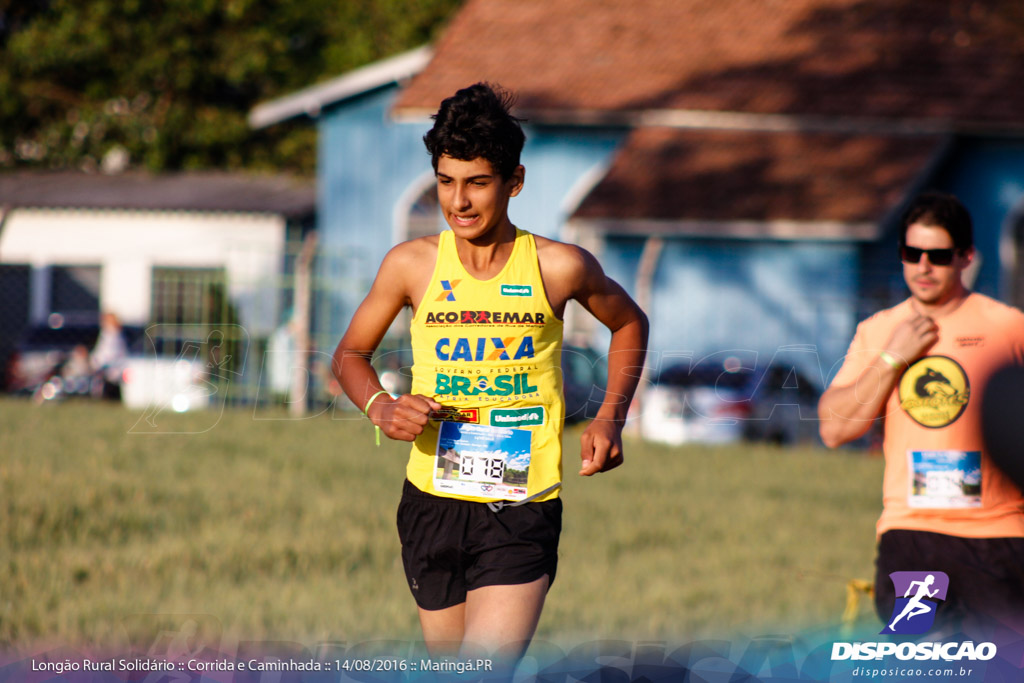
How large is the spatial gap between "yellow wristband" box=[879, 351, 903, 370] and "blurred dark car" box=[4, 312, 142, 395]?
16.4 metres

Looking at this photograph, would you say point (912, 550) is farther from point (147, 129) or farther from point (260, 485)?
point (147, 129)

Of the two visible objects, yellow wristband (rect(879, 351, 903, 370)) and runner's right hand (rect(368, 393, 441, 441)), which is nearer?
runner's right hand (rect(368, 393, 441, 441))

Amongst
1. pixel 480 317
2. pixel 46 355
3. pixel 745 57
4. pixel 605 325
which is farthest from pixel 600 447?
pixel 745 57

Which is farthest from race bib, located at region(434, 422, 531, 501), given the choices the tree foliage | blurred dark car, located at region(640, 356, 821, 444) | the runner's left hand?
the tree foliage

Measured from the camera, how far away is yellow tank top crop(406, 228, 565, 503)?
141 inches

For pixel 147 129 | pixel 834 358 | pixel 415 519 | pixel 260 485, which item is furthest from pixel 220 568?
pixel 147 129

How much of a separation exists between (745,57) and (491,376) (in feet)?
66.4

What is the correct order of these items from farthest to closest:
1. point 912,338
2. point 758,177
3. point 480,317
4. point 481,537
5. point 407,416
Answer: point 758,177, point 912,338, point 481,537, point 480,317, point 407,416

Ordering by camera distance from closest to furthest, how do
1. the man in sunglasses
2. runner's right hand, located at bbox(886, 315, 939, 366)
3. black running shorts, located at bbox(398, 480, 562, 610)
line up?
black running shorts, located at bbox(398, 480, 562, 610)
runner's right hand, located at bbox(886, 315, 939, 366)
the man in sunglasses

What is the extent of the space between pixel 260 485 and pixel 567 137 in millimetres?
12935

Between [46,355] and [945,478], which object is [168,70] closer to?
[46,355]

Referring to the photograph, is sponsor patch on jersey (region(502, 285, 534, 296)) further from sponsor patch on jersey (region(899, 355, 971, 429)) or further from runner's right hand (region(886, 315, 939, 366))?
sponsor patch on jersey (region(899, 355, 971, 429))

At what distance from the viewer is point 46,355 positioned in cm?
2142

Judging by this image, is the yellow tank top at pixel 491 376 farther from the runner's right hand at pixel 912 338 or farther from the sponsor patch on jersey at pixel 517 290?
the runner's right hand at pixel 912 338
